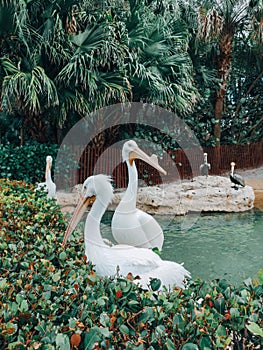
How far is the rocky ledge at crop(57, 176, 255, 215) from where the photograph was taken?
25.5 ft

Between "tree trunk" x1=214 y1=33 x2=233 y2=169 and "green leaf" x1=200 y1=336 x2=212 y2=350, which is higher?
"tree trunk" x1=214 y1=33 x2=233 y2=169

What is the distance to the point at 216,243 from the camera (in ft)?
Answer: 20.0

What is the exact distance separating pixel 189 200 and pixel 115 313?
644cm

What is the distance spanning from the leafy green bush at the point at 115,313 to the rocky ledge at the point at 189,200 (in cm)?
553

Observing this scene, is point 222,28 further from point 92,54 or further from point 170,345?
point 170,345

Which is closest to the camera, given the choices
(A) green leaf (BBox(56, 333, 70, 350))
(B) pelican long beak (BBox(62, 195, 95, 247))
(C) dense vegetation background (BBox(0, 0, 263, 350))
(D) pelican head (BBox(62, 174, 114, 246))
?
(A) green leaf (BBox(56, 333, 70, 350))

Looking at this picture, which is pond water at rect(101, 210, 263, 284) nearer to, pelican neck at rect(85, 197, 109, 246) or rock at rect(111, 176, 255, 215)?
rock at rect(111, 176, 255, 215)

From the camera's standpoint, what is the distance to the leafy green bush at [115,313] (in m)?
1.47

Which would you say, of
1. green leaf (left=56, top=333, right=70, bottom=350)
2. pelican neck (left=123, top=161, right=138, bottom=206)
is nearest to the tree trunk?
pelican neck (left=123, top=161, right=138, bottom=206)

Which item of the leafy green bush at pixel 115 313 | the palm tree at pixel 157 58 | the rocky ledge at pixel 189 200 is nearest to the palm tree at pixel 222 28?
the palm tree at pixel 157 58

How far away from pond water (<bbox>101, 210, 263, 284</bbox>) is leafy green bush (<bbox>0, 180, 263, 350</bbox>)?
273 cm

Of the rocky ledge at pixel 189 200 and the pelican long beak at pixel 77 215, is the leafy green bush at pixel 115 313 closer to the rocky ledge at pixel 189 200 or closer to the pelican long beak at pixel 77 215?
the pelican long beak at pixel 77 215

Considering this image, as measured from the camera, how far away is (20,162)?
9039 mm

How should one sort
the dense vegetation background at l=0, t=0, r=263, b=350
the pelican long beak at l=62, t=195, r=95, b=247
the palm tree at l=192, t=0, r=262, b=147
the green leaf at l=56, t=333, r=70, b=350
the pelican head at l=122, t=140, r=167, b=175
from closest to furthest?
the green leaf at l=56, t=333, r=70, b=350, the dense vegetation background at l=0, t=0, r=263, b=350, the pelican long beak at l=62, t=195, r=95, b=247, the pelican head at l=122, t=140, r=167, b=175, the palm tree at l=192, t=0, r=262, b=147
